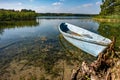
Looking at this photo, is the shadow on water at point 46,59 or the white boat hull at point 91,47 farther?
the white boat hull at point 91,47

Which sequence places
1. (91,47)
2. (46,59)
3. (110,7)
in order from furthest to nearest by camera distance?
(110,7) < (91,47) < (46,59)

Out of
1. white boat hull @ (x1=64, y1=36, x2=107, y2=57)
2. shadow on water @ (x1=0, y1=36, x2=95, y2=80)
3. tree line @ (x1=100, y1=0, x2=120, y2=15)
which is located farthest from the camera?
tree line @ (x1=100, y1=0, x2=120, y2=15)

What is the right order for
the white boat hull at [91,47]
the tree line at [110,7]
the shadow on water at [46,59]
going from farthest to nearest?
the tree line at [110,7]
the white boat hull at [91,47]
the shadow on water at [46,59]

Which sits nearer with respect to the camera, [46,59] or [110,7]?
[46,59]

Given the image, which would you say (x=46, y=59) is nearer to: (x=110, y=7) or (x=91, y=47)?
(x=91, y=47)

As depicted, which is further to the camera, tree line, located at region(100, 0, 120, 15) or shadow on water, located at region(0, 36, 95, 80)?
tree line, located at region(100, 0, 120, 15)

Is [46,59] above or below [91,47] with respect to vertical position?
below

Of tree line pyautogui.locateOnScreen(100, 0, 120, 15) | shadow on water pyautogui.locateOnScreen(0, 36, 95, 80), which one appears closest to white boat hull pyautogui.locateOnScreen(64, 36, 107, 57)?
shadow on water pyautogui.locateOnScreen(0, 36, 95, 80)

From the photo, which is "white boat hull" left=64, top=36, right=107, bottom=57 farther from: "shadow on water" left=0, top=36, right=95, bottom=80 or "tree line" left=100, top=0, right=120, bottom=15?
"tree line" left=100, top=0, right=120, bottom=15

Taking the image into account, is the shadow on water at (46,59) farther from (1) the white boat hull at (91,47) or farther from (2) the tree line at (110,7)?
(2) the tree line at (110,7)

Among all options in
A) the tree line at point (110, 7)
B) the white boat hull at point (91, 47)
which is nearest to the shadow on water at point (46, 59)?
the white boat hull at point (91, 47)

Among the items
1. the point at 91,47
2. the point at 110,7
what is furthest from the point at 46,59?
the point at 110,7

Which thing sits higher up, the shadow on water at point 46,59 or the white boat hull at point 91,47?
the white boat hull at point 91,47

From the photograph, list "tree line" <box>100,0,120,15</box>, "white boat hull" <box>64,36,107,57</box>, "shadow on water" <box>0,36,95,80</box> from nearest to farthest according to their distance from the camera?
1. "shadow on water" <box>0,36,95,80</box>
2. "white boat hull" <box>64,36,107,57</box>
3. "tree line" <box>100,0,120,15</box>
